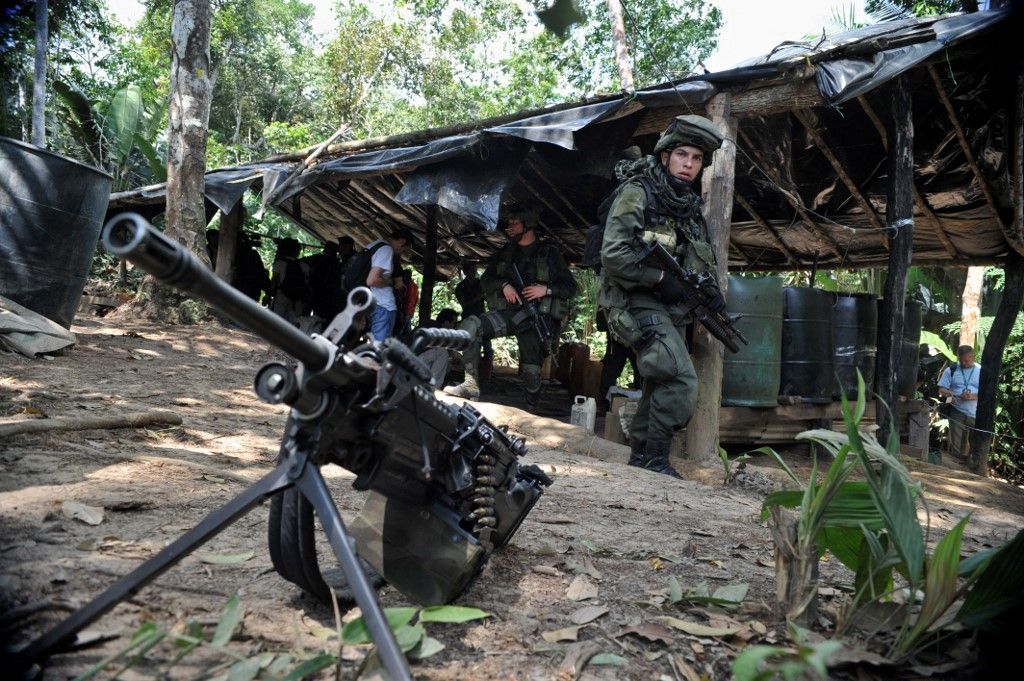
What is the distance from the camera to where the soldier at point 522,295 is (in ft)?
23.2

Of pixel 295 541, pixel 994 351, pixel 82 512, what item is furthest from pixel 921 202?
pixel 82 512

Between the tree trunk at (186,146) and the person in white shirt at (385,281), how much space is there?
208 cm

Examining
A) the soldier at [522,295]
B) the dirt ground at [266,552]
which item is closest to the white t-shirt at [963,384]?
the dirt ground at [266,552]

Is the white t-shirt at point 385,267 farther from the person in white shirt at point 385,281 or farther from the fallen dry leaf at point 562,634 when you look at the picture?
the fallen dry leaf at point 562,634

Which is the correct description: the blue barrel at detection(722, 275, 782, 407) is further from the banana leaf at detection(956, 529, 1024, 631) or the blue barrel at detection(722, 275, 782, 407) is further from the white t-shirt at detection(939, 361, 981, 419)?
the white t-shirt at detection(939, 361, 981, 419)

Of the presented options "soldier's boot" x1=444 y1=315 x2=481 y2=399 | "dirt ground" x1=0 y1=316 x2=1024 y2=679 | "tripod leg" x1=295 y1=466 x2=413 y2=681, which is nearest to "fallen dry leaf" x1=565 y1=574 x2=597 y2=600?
"dirt ground" x1=0 y1=316 x2=1024 y2=679

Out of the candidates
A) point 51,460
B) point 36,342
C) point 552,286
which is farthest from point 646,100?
point 36,342

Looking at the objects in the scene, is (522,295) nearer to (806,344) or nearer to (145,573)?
(806,344)

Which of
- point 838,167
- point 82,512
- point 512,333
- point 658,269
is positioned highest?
point 838,167

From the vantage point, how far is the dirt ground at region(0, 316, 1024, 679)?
6.10 feet

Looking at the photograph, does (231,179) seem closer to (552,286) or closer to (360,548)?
(552,286)

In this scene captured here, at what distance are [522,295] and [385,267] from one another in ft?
4.46

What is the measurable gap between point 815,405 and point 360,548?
4887mm

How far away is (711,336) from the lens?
5238 millimetres
